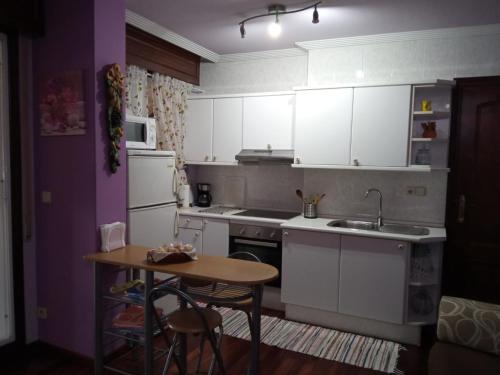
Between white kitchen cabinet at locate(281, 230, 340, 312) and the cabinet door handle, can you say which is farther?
the cabinet door handle

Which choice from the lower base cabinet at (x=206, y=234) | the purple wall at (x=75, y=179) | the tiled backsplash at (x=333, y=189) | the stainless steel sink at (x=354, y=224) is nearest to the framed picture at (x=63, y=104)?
the purple wall at (x=75, y=179)

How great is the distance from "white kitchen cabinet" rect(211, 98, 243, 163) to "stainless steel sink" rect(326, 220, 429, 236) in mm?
1318

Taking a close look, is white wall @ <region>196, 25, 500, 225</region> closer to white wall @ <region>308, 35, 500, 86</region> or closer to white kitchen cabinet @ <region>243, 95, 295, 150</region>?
white wall @ <region>308, 35, 500, 86</region>

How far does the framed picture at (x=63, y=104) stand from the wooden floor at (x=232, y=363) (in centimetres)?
164

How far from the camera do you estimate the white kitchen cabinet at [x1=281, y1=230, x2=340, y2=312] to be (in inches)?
131

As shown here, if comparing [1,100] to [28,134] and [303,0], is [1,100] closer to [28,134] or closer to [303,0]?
[28,134]

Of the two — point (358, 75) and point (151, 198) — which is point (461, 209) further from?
point (151, 198)

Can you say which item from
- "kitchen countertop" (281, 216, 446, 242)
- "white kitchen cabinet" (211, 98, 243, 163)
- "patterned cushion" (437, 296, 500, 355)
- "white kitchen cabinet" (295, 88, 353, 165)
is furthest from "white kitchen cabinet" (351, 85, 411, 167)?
"patterned cushion" (437, 296, 500, 355)

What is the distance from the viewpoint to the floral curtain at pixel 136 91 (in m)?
3.52

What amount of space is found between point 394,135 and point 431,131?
0.33 m

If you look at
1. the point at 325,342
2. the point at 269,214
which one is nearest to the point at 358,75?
the point at 269,214

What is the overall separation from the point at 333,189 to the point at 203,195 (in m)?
1.52

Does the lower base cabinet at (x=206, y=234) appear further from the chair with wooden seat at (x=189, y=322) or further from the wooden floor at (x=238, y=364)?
the chair with wooden seat at (x=189, y=322)

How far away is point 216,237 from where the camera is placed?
388cm
